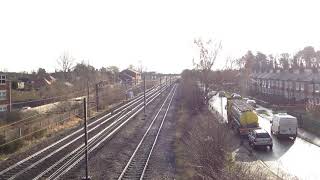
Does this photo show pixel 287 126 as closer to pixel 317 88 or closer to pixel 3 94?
pixel 317 88

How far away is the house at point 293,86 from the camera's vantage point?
166 feet

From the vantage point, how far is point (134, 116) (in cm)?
4353

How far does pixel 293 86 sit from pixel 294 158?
36.1m

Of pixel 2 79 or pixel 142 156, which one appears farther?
pixel 2 79

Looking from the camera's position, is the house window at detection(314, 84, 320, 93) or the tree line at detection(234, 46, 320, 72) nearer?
the house window at detection(314, 84, 320, 93)

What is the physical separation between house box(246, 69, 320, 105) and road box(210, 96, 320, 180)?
19222 millimetres

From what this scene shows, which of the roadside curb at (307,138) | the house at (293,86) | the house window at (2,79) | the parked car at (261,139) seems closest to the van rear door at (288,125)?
the roadside curb at (307,138)

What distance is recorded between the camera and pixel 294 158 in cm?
2406

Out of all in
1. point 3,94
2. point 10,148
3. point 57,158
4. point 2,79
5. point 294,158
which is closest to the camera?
point 57,158

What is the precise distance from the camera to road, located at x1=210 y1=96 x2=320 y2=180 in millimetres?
20859

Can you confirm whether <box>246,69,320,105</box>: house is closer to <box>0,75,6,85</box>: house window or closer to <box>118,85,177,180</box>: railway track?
<box>118,85,177,180</box>: railway track

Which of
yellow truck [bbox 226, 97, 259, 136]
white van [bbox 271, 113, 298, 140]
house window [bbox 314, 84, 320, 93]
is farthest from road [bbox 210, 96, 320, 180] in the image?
house window [bbox 314, 84, 320, 93]

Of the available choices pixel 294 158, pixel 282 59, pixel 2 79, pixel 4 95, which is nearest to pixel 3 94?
pixel 4 95

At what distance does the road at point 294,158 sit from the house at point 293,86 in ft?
63.1
